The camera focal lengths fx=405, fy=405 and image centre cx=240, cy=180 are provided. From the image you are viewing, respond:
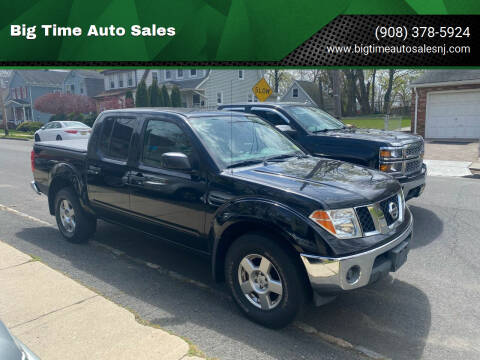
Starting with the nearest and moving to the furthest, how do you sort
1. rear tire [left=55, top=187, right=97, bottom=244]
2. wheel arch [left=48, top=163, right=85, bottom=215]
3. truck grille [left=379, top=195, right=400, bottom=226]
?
truck grille [left=379, top=195, right=400, bottom=226] < wheel arch [left=48, top=163, right=85, bottom=215] < rear tire [left=55, top=187, right=97, bottom=244]

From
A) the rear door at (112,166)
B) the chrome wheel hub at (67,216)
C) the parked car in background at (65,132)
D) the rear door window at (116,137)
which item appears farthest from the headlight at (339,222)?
the parked car in background at (65,132)

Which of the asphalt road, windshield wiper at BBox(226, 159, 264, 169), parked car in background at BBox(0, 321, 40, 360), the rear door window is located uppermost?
the rear door window

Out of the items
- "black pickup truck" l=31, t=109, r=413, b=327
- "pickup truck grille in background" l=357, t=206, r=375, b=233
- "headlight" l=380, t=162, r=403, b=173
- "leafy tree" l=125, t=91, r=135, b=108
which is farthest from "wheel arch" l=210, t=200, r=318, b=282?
"leafy tree" l=125, t=91, r=135, b=108

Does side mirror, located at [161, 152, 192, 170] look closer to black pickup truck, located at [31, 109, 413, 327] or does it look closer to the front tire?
black pickup truck, located at [31, 109, 413, 327]

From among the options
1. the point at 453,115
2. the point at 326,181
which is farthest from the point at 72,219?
the point at 453,115

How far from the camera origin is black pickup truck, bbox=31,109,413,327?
3.12 m

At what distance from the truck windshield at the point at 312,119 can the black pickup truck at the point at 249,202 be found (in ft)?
7.87

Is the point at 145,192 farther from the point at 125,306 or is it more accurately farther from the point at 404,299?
the point at 404,299

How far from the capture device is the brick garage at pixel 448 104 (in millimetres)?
19672

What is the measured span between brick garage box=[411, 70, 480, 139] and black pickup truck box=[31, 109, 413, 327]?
1858 cm

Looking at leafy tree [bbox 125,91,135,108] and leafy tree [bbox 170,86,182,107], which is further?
leafy tree [bbox 125,91,135,108]

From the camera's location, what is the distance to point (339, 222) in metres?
3.12

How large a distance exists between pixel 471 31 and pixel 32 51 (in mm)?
4503

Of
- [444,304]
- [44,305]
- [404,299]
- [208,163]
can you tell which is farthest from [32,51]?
[444,304]
